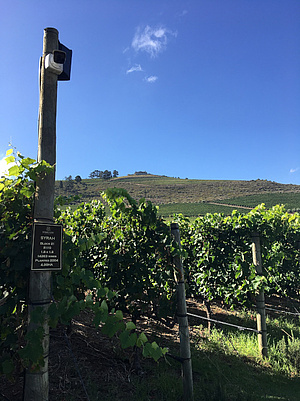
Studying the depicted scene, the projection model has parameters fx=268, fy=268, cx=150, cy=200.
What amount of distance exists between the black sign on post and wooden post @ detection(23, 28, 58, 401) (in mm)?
111

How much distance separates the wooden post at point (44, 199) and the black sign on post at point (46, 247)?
11cm

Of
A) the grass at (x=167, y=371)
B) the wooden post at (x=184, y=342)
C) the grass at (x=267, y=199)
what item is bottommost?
the grass at (x=167, y=371)

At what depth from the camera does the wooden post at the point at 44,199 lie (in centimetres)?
201

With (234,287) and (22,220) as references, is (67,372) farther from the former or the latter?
(234,287)

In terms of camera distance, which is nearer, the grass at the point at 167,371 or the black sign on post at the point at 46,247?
the black sign on post at the point at 46,247

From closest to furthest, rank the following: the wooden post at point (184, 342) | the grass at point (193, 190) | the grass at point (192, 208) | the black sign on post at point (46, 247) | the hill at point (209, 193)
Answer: the black sign on post at point (46, 247) → the wooden post at point (184, 342) → the grass at point (192, 208) → the hill at point (209, 193) → the grass at point (193, 190)

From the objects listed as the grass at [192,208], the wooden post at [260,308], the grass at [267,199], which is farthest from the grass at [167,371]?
the grass at [267,199]

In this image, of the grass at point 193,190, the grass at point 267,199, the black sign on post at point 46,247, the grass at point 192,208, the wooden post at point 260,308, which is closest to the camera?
the black sign on post at point 46,247

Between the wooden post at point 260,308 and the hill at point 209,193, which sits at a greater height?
the hill at point 209,193

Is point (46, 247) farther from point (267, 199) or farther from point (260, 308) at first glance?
point (267, 199)

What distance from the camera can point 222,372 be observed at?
14.2ft

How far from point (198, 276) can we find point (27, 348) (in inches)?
221

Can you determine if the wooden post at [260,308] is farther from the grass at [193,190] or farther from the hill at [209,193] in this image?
the grass at [193,190]

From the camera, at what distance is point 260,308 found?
528 cm
